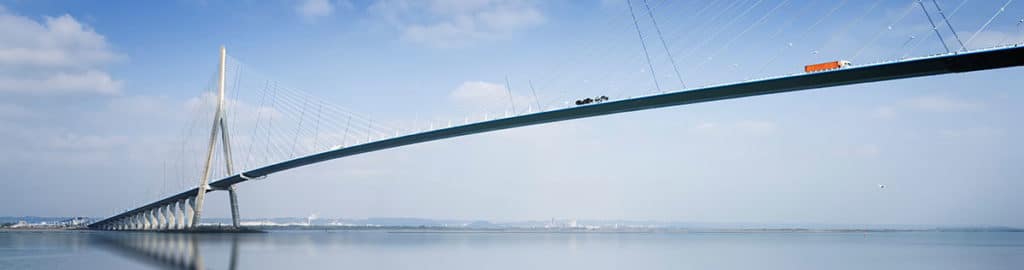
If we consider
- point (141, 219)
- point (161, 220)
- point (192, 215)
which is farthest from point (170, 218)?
point (141, 219)

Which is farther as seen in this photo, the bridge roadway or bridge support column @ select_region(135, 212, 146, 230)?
bridge support column @ select_region(135, 212, 146, 230)

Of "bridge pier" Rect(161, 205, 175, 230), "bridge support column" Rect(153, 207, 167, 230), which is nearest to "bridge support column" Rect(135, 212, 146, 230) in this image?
"bridge support column" Rect(153, 207, 167, 230)

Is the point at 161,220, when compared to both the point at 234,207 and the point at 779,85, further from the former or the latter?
the point at 779,85

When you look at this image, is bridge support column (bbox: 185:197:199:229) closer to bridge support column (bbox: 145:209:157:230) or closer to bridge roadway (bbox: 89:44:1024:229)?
bridge support column (bbox: 145:209:157:230)

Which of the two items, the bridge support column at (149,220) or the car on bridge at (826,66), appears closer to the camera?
the car on bridge at (826,66)

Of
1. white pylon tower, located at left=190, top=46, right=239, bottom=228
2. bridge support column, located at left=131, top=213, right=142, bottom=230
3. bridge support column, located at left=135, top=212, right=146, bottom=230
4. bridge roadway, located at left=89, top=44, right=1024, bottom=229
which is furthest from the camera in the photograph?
bridge support column, located at left=131, top=213, right=142, bottom=230

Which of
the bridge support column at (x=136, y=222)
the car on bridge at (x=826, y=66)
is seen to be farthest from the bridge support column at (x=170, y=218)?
the car on bridge at (x=826, y=66)

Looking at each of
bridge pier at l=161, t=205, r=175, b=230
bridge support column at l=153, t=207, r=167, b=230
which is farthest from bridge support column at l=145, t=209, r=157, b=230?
bridge pier at l=161, t=205, r=175, b=230

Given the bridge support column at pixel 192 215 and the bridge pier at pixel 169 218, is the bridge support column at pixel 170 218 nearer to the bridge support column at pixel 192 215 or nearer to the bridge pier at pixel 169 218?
the bridge pier at pixel 169 218

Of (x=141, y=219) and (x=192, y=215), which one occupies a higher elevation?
(x=141, y=219)

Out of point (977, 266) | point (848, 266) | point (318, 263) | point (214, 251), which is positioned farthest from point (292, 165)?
point (977, 266)

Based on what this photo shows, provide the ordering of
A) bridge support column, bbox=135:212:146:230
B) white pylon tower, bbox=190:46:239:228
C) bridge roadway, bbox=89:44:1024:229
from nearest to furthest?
bridge roadway, bbox=89:44:1024:229 < white pylon tower, bbox=190:46:239:228 < bridge support column, bbox=135:212:146:230

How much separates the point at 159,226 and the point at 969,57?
51672mm

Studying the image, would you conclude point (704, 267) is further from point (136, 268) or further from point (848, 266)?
point (136, 268)
